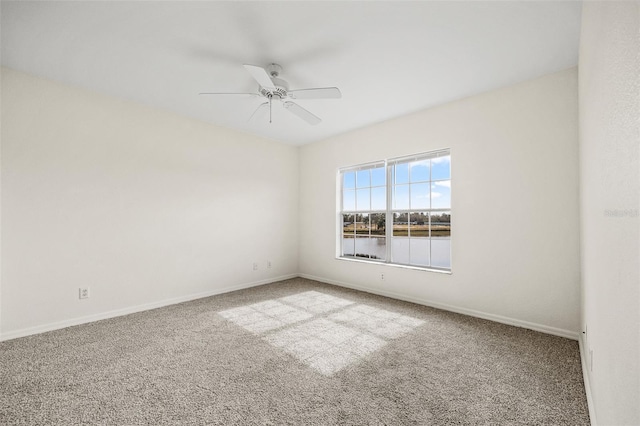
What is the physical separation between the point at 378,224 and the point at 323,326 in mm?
2040

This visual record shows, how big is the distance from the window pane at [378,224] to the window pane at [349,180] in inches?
27.1

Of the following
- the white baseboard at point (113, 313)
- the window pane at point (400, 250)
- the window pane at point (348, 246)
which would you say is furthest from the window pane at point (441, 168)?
the white baseboard at point (113, 313)

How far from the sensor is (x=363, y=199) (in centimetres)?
469

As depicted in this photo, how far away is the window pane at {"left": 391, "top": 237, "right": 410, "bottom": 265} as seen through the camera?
4035mm

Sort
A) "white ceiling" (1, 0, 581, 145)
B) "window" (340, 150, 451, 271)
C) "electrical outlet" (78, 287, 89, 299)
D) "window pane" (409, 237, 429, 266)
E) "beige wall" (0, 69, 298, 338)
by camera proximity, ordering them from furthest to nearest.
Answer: "window pane" (409, 237, 429, 266)
"window" (340, 150, 451, 271)
"electrical outlet" (78, 287, 89, 299)
"beige wall" (0, 69, 298, 338)
"white ceiling" (1, 0, 581, 145)

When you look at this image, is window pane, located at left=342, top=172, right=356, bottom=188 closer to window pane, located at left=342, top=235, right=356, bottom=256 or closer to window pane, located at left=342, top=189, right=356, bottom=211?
window pane, located at left=342, top=189, right=356, bottom=211

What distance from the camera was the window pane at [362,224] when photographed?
4.64 meters

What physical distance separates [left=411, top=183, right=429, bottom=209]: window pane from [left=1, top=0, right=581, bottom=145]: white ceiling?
118cm

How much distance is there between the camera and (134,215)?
350cm

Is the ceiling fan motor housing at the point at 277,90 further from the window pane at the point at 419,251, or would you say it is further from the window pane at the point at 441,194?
the window pane at the point at 419,251

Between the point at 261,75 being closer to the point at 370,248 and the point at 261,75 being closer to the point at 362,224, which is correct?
the point at 362,224

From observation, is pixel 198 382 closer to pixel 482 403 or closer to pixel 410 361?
pixel 410 361

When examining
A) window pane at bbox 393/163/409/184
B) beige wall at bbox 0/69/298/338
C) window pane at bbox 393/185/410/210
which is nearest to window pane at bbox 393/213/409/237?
window pane at bbox 393/185/410/210

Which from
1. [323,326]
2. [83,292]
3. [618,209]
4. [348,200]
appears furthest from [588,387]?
[83,292]
